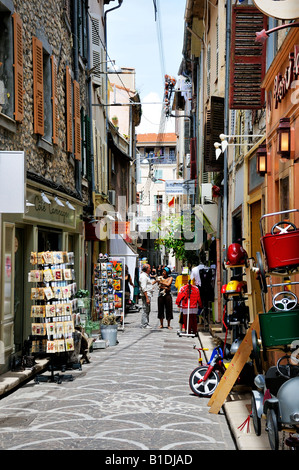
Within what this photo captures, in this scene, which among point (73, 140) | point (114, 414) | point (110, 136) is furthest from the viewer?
point (110, 136)

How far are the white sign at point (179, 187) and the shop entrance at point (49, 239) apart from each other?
15.9m

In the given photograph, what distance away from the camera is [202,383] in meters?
9.07

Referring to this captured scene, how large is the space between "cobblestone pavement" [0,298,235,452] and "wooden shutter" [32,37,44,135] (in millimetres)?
4729

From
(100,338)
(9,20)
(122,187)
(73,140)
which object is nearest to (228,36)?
(73,140)

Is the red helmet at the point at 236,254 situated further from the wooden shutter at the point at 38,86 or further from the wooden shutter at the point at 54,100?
the wooden shutter at the point at 54,100

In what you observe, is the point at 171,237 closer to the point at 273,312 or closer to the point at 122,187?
the point at 122,187

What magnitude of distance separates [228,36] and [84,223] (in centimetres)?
704

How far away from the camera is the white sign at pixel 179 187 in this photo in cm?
3168

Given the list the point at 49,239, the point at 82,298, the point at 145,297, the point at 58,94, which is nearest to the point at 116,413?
the point at 82,298

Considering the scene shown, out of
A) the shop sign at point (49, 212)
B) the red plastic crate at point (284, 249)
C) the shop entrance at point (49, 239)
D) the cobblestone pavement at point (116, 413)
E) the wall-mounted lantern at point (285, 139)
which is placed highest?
the wall-mounted lantern at point (285, 139)

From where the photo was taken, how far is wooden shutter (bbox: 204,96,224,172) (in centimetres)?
1778

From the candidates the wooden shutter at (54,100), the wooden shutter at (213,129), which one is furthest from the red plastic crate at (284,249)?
the wooden shutter at (213,129)

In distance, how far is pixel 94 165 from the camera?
21547 mm

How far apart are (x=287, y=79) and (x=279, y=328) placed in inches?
136
